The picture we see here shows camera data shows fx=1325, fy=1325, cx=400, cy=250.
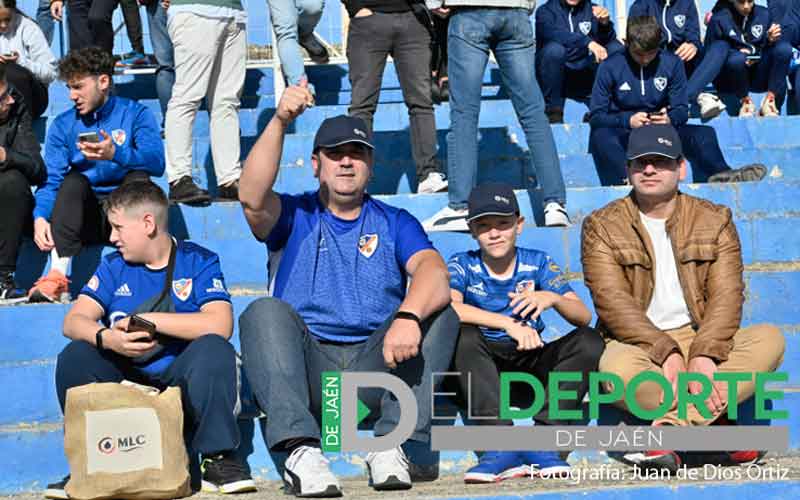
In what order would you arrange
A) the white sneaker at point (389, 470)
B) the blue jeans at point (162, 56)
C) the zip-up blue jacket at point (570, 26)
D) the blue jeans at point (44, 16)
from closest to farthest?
the white sneaker at point (389, 470)
the blue jeans at point (162, 56)
the zip-up blue jacket at point (570, 26)
the blue jeans at point (44, 16)

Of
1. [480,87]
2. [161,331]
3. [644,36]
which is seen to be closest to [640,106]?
[644,36]

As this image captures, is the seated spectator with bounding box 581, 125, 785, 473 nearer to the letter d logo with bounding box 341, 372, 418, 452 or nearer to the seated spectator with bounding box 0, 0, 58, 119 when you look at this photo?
the letter d logo with bounding box 341, 372, 418, 452

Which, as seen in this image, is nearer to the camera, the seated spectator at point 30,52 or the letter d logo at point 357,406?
the letter d logo at point 357,406

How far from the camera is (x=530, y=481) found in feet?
13.3

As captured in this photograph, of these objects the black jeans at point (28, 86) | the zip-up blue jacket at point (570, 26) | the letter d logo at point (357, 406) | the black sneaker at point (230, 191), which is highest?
the zip-up blue jacket at point (570, 26)

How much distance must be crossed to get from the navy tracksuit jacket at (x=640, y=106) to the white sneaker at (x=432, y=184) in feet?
3.54

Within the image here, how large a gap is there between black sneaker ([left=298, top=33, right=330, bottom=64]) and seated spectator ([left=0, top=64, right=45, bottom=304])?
2.97 m

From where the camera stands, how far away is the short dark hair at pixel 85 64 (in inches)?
225

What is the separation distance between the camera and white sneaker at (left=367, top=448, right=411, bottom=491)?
157 inches

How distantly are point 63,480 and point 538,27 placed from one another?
5.14 m

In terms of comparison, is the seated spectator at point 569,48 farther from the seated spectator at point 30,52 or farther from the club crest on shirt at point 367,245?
the club crest on shirt at point 367,245

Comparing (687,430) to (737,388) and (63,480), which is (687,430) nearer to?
(737,388)

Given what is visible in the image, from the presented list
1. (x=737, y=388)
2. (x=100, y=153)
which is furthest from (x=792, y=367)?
(x=100, y=153)

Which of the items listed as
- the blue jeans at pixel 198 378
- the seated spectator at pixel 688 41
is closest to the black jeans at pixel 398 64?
the seated spectator at pixel 688 41
